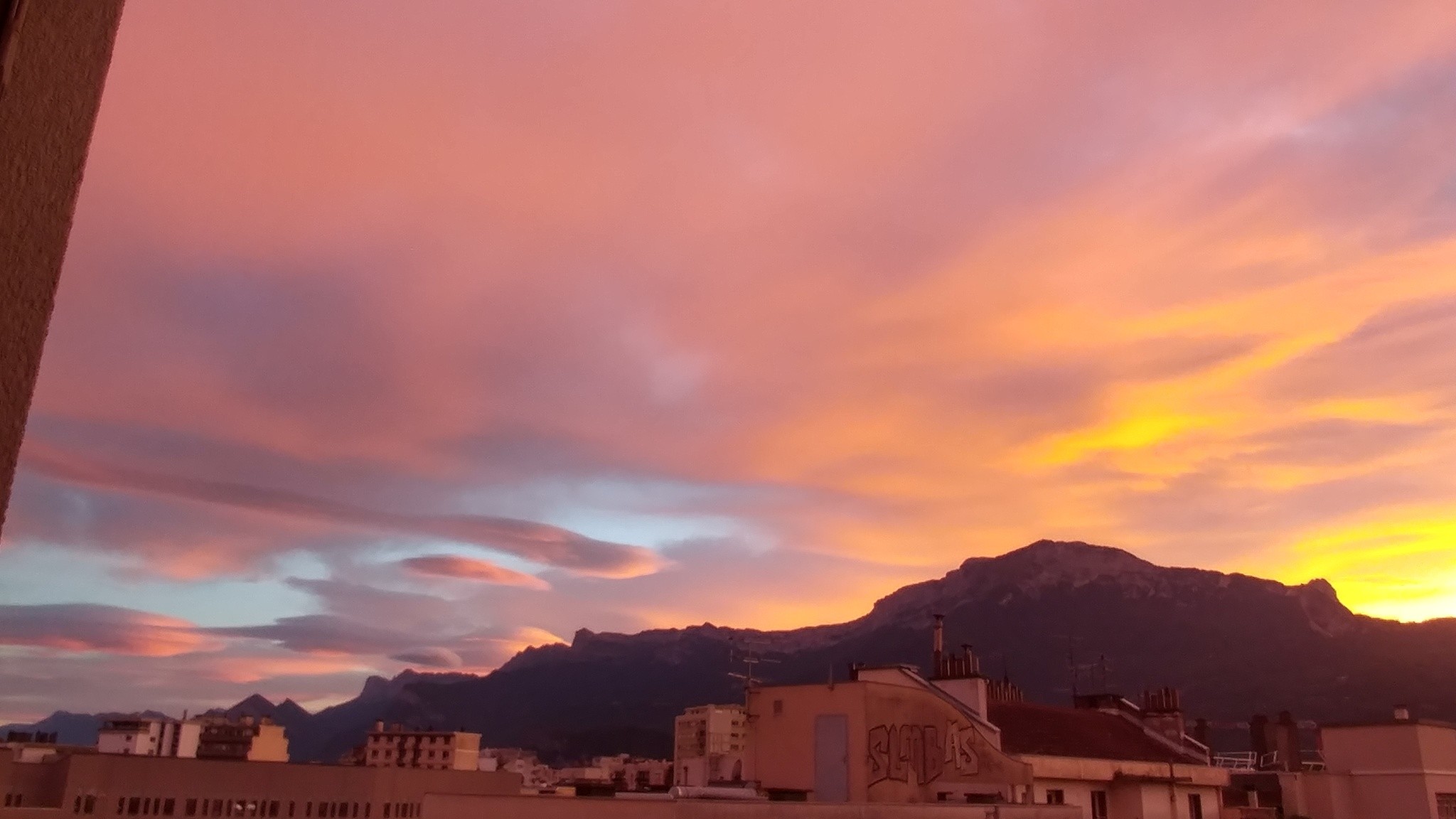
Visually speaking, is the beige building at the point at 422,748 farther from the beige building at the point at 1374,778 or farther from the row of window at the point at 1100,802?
the row of window at the point at 1100,802

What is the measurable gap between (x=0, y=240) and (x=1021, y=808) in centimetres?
4015

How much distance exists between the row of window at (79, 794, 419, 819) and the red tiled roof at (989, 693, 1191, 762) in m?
34.1

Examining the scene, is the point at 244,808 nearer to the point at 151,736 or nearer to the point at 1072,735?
the point at 1072,735

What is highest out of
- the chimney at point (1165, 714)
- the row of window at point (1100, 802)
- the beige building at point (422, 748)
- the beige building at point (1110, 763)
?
the chimney at point (1165, 714)

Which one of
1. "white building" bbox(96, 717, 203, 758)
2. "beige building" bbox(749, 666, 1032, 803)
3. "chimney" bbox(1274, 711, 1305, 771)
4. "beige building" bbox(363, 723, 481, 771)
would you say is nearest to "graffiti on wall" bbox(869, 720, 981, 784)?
"beige building" bbox(749, 666, 1032, 803)

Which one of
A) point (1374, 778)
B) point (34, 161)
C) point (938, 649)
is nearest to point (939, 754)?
point (938, 649)

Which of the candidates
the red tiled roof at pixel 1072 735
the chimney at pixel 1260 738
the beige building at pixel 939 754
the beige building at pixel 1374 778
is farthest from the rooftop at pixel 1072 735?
the chimney at pixel 1260 738

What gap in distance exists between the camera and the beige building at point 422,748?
182250 millimetres

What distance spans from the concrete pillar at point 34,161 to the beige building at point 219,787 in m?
57.4

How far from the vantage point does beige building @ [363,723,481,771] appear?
182 metres

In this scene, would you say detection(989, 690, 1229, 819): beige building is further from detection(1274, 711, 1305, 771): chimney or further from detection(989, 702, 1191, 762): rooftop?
detection(1274, 711, 1305, 771): chimney

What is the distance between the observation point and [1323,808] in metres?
61.7

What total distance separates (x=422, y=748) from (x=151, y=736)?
163ft

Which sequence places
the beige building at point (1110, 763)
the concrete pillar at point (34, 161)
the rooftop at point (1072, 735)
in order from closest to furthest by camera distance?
1. the concrete pillar at point (34, 161)
2. the beige building at point (1110, 763)
3. the rooftop at point (1072, 735)
